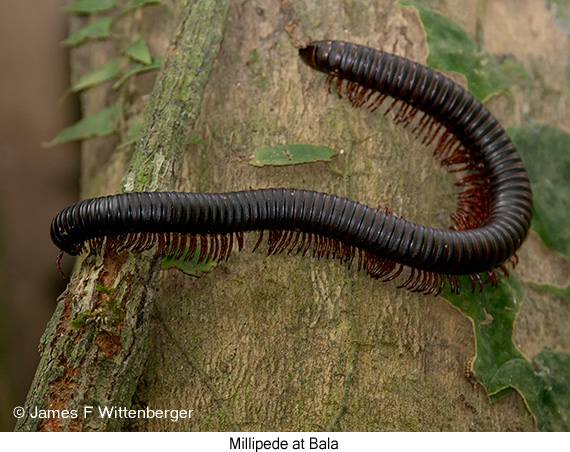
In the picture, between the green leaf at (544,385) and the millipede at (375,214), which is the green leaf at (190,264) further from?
the green leaf at (544,385)

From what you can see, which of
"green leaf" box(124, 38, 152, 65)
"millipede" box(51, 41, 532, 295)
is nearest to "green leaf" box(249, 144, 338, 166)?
"millipede" box(51, 41, 532, 295)

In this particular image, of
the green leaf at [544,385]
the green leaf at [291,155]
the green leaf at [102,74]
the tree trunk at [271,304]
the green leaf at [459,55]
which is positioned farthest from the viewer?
the green leaf at [102,74]

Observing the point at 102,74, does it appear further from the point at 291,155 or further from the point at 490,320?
the point at 490,320

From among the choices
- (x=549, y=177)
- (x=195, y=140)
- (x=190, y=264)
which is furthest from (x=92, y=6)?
(x=549, y=177)

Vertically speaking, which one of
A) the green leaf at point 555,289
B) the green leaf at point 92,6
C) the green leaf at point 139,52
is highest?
the green leaf at point 92,6

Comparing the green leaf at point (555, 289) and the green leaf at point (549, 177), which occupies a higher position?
the green leaf at point (549, 177)

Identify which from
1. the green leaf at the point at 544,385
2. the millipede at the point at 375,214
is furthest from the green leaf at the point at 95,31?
the green leaf at the point at 544,385
